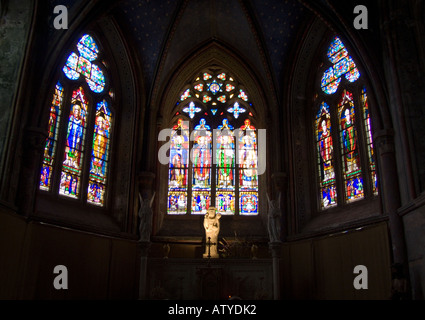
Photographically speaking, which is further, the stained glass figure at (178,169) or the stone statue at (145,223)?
the stained glass figure at (178,169)

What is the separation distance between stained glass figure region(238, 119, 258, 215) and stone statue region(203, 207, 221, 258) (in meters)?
2.44

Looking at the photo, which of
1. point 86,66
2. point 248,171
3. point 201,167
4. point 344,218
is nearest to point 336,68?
point 248,171

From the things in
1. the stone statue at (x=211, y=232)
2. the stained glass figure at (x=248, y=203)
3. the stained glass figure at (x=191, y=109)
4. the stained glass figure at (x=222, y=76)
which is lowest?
the stone statue at (x=211, y=232)

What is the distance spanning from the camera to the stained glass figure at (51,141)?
12.4 m

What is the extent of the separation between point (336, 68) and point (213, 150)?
Result: 5.41 meters

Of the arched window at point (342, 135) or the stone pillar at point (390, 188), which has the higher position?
the arched window at point (342, 135)

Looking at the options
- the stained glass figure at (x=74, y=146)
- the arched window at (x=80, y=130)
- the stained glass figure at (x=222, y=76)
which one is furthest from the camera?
the stained glass figure at (x=222, y=76)

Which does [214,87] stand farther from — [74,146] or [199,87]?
[74,146]

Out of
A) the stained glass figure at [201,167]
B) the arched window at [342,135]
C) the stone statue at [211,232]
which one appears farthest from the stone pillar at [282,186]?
the stained glass figure at [201,167]

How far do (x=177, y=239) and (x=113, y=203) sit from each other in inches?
98.2

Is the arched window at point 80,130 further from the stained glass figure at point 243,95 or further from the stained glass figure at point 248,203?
the stained glass figure at point 243,95

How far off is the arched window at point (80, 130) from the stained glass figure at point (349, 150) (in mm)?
7798
